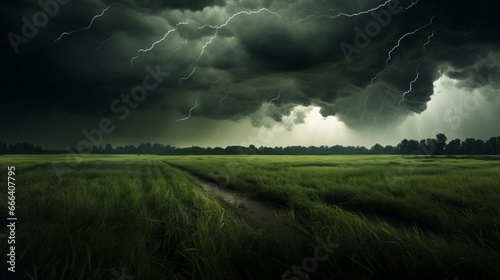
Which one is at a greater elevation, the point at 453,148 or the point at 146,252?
the point at 453,148

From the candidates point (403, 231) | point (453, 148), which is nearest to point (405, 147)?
point (453, 148)

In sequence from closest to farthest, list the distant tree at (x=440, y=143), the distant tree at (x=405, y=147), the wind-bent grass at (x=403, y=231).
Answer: the wind-bent grass at (x=403, y=231)
the distant tree at (x=440, y=143)
the distant tree at (x=405, y=147)

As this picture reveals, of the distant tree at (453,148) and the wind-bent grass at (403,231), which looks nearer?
the wind-bent grass at (403,231)

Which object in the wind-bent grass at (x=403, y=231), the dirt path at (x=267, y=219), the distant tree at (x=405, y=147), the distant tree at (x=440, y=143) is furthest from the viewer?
the distant tree at (x=405, y=147)

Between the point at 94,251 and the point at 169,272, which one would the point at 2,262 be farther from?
the point at 169,272

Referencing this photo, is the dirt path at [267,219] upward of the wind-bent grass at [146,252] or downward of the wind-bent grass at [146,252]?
downward

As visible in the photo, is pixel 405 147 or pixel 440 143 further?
pixel 405 147

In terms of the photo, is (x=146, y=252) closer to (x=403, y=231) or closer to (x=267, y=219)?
(x=267, y=219)

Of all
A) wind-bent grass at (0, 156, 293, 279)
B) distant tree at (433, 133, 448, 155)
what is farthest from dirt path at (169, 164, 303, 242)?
distant tree at (433, 133, 448, 155)

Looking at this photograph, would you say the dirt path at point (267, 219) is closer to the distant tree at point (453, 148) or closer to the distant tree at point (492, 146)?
the distant tree at point (453, 148)

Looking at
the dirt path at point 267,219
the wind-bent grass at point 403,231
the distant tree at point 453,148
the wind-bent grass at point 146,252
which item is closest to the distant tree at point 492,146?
the distant tree at point 453,148

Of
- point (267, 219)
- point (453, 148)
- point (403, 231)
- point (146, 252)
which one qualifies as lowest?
point (267, 219)

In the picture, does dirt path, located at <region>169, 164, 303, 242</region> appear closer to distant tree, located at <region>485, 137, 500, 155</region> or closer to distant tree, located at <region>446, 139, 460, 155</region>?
distant tree, located at <region>446, 139, 460, 155</region>

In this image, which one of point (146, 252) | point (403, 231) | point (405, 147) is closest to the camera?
point (146, 252)
